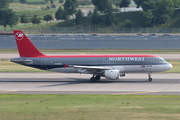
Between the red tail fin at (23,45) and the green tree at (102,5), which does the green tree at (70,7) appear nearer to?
the green tree at (102,5)

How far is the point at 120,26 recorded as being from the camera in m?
139

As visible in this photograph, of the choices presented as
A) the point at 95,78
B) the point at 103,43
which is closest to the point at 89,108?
the point at 95,78

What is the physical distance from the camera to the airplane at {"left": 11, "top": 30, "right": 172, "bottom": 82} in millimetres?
38625

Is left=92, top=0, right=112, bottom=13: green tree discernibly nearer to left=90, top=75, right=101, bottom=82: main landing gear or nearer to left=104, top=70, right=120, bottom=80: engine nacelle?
left=90, top=75, right=101, bottom=82: main landing gear

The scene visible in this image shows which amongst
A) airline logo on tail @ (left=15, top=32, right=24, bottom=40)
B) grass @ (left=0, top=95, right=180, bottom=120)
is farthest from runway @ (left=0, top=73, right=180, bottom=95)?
airline logo on tail @ (left=15, top=32, right=24, bottom=40)

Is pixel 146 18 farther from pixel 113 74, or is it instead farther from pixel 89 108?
pixel 89 108

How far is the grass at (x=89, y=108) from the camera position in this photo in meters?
19.4

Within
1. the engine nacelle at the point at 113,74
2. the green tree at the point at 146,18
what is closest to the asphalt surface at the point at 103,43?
the engine nacelle at the point at 113,74

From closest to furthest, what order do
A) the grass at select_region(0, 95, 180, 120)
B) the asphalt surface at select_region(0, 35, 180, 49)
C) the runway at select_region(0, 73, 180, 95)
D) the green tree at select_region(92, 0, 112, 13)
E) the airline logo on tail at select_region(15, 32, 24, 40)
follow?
the grass at select_region(0, 95, 180, 120) < the runway at select_region(0, 73, 180, 95) < the airline logo on tail at select_region(15, 32, 24, 40) < the asphalt surface at select_region(0, 35, 180, 49) < the green tree at select_region(92, 0, 112, 13)

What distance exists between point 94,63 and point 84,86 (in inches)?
217

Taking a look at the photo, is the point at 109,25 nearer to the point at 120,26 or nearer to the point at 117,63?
the point at 120,26

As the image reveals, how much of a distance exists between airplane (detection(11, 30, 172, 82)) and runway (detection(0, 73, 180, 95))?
5.19 ft

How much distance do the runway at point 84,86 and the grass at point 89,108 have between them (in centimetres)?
418

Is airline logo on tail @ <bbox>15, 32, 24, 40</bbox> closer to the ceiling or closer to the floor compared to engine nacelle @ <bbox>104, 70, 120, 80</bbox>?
closer to the ceiling
